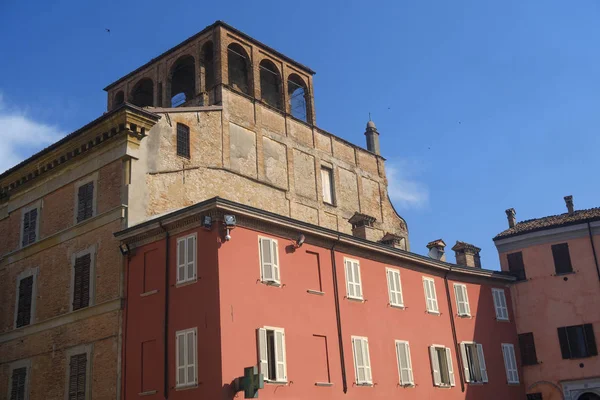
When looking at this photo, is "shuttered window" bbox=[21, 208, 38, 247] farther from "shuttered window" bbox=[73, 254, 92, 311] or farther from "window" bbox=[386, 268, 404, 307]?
"window" bbox=[386, 268, 404, 307]

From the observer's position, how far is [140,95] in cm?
3616

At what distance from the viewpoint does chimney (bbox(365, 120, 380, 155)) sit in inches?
1505

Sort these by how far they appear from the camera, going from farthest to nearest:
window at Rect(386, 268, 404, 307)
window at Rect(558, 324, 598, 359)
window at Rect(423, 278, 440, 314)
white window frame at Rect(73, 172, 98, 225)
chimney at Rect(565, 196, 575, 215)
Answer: chimney at Rect(565, 196, 575, 215) < window at Rect(558, 324, 598, 359) < window at Rect(423, 278, 440, 314) < window at Rect(386, 268, 404, 307) < white window frame at Rect(73, 172, 98, 225)

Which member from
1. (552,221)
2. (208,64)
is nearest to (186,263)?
(208,64)

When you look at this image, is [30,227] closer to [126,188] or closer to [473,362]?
[126,188]

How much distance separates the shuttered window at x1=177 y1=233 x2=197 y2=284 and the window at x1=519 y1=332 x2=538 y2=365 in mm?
17908

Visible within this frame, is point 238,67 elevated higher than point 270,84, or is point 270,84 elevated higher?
point 238,67

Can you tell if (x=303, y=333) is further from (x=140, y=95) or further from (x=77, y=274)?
(x=140, y=95)

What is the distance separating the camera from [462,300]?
2973 centimetres

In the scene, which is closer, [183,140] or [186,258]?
[186,258]

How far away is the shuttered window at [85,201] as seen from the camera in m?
24.2

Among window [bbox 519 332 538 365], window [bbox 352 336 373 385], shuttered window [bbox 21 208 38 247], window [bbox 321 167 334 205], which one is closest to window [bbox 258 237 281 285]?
window [bbox 352 336 373 385]

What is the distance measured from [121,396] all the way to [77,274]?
16.2 feet

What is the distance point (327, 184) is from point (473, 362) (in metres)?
10.8
